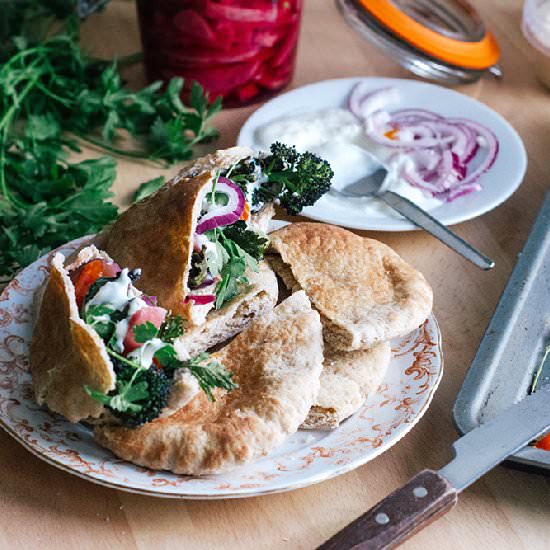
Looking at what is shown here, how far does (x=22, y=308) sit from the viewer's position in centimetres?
198

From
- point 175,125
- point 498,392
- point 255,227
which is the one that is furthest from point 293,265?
point 175,125

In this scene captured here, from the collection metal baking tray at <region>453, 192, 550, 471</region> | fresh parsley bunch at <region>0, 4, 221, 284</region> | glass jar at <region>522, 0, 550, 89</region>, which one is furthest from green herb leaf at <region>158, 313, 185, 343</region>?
glass jar at <region>522, 0, 550, 89</region>

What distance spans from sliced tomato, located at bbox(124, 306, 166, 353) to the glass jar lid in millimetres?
1634

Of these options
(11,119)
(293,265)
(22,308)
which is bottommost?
(11,119)

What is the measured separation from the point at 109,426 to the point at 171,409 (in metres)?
0.13

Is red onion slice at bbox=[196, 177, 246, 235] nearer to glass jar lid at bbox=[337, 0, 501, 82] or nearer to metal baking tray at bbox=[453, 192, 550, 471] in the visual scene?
metal baking tray at bbox=[453, 192, 550, 471]

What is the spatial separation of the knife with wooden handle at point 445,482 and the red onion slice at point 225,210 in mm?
710

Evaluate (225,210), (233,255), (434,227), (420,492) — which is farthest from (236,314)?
(434,227)

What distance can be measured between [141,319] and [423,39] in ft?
5.77

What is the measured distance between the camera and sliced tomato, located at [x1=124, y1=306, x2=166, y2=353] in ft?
5.32

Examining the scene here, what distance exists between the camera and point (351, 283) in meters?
1.99

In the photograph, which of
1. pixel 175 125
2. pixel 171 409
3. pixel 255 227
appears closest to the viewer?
pixel 171 409

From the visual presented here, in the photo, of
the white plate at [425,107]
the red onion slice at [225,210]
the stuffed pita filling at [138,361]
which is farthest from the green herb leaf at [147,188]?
the stuffed pita filling at [138,361]

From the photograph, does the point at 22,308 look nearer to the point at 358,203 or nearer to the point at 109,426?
the point at 109,426
